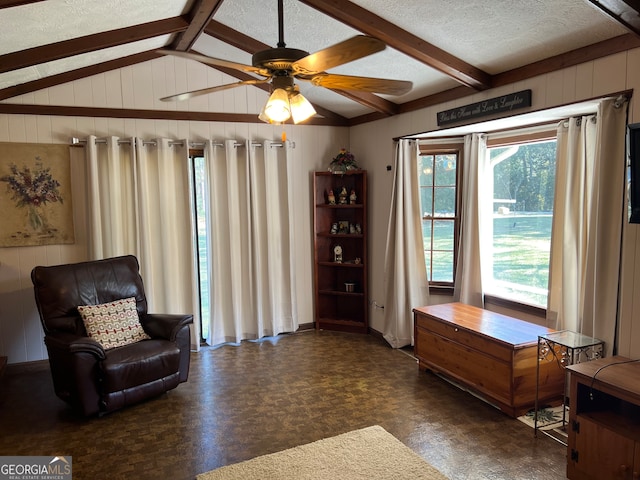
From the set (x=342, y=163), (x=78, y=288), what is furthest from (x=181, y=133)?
(x=78, y=288)

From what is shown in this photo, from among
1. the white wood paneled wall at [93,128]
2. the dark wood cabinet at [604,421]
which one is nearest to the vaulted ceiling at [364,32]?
the white wood paneled wall at [93,128]

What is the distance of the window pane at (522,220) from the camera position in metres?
4.02

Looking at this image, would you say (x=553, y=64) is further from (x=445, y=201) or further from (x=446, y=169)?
(x=445, y=201)

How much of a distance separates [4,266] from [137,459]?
254 centimetres

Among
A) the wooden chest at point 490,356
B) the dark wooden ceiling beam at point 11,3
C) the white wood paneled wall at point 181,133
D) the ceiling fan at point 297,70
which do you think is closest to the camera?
the ceiling fan at point 297,70

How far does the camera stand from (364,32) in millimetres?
3174

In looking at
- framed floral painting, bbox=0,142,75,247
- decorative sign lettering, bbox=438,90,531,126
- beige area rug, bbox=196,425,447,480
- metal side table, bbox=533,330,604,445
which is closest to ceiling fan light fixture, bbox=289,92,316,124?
decorative sign lettering, bbox=438,90,531,126

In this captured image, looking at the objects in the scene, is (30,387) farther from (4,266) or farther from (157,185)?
(157,185)

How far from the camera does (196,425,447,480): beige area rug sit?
2.64m

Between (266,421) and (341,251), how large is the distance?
2557 millimetres

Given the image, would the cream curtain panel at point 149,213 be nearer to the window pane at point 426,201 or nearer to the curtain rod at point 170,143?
the curtain rod at point 170,143

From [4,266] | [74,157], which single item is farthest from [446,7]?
[4,266]

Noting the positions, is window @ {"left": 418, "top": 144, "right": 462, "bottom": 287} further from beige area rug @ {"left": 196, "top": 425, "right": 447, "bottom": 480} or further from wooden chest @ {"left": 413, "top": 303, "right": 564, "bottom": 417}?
beige area rug @ {"left": 196, "top": 425, "right": 447, "bottom": 480}

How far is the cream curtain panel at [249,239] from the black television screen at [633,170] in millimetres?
3336
